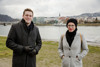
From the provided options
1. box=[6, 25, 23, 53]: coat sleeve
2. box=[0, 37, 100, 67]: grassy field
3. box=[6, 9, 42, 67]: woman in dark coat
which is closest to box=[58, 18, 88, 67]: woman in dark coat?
box=[6, 9, 42, 67]: woman in dark coat

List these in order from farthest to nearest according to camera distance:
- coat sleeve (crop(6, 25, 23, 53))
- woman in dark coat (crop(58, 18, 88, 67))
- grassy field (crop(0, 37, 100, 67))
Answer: grassy field (crop(0, 37, 100, 67))
woman in dark coat (crop(58, 18, 88, 67))
coat sleeve (crop(6, 25, 23, 53))

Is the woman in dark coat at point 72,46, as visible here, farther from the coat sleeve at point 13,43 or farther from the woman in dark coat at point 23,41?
the coat sleeve at point 13,43

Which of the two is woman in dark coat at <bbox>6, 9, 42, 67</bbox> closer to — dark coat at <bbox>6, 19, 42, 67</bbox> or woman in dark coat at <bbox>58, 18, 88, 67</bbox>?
dark coat at <bbox>6, 19, 42, 67</bbox>

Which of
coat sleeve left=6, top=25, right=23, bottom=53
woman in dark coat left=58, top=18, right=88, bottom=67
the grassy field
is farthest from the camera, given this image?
the grassy field

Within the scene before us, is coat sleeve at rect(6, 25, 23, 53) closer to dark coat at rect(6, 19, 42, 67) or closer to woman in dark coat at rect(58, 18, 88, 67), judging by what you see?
dark coat at rect(6, 19, 42, 67)

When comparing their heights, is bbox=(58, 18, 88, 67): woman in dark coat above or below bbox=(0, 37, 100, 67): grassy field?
above

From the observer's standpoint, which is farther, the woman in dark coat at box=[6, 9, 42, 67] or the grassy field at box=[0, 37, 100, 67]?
the grassy field at box=[0, 37, 100, 67]

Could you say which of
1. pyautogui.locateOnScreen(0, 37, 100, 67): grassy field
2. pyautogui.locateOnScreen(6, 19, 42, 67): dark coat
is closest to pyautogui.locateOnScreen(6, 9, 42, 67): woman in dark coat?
pyautogui.locateOnScreen(6, 19, 42, 67): dark coat

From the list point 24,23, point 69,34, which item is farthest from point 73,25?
point 24,23

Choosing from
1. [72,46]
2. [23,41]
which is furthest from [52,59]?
[23,41]

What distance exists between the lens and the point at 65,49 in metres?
2.72

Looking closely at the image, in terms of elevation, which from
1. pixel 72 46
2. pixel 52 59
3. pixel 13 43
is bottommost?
pixel 52 59

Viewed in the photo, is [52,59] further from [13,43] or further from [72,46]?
[13,43]

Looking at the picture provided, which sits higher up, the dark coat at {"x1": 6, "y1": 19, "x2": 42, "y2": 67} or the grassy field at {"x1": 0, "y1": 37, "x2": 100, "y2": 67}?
the dark coat at {"x1": 6, "y1": 19, "x2": 42, "y2": 67}
